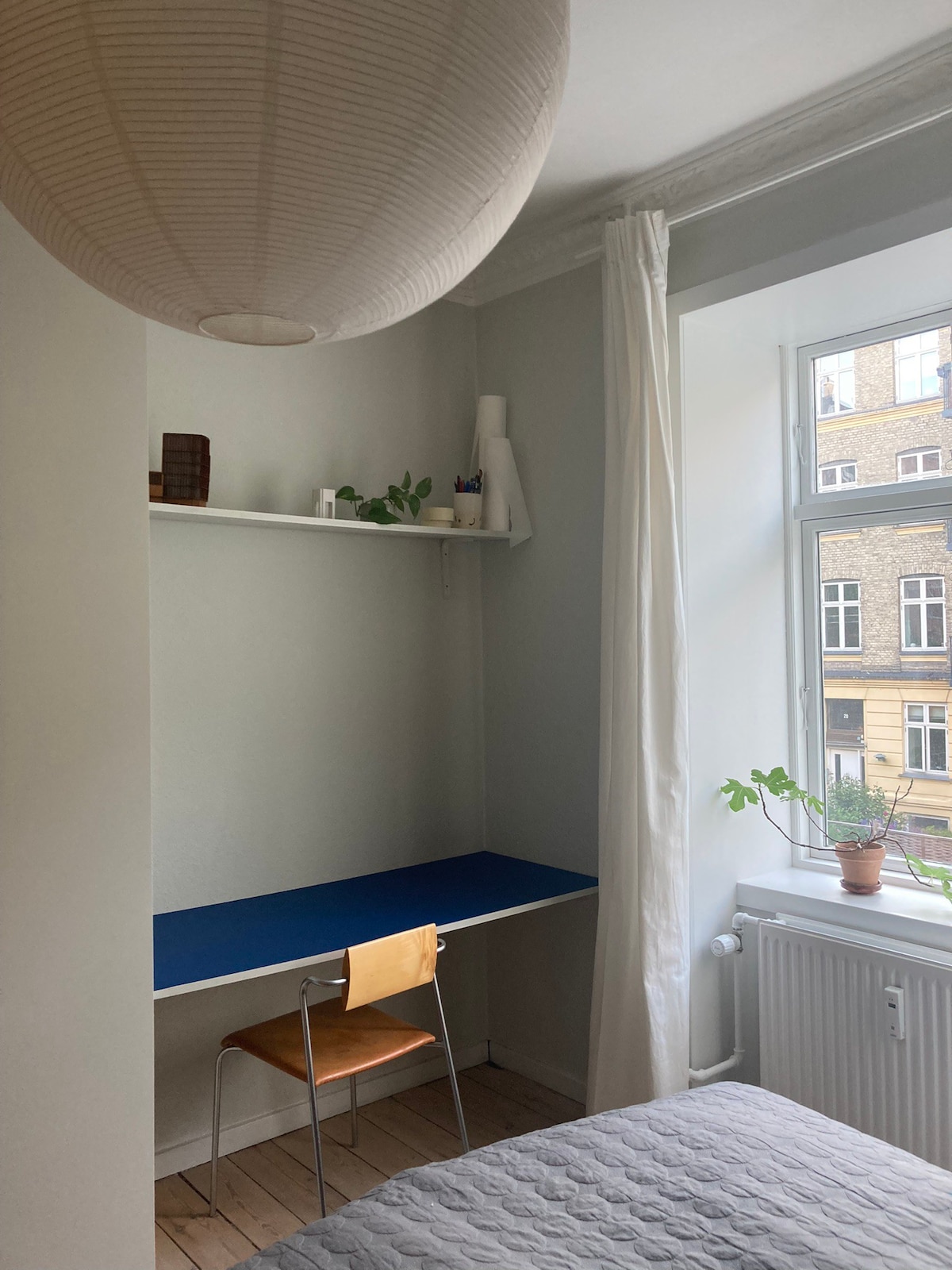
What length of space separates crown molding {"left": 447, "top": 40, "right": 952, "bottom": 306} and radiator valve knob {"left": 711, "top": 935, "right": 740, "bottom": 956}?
2.04m

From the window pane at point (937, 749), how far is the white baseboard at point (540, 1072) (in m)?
1.44

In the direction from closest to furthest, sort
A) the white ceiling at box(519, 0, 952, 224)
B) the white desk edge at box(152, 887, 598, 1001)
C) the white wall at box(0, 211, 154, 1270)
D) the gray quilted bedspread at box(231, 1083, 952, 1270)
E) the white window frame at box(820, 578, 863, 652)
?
the gray quilted bedspread at box(231, 1083, 952, 1270) < the white wall at box(0, 211, 154, 1270) < the white ceiling at box(519, 0, 952, 224) < the white desk edge at box(152, 887, 598, 1001) < the white window frame at box(820, 578, 863, 652)

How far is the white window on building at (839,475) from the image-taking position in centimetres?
305

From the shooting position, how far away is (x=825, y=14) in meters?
1.99

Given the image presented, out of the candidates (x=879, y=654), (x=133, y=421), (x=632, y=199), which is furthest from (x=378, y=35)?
(x=879, y=654)

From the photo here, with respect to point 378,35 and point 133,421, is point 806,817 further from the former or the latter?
point 378,35

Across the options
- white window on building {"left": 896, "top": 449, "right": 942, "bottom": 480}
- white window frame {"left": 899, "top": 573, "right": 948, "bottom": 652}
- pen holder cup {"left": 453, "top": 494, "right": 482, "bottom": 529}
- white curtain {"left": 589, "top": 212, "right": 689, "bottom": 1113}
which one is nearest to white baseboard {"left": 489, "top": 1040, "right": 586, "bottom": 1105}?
white curtain {"left": 589, "top": 212, "right": 689, "bottom": 1113}

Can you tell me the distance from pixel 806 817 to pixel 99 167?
2902 mm

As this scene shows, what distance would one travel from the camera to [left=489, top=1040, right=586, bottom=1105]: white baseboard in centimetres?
308

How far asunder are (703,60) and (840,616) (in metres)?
1.65

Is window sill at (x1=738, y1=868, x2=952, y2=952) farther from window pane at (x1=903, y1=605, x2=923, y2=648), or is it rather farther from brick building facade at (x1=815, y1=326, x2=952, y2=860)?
window pane at (x1=903, y1=605, x2=923, y2=648)

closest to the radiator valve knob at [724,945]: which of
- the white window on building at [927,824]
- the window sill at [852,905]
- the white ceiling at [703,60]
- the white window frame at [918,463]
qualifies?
the window sill at [852,905]

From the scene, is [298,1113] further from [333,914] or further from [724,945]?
[724,945]

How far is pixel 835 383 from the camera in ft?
10.2
